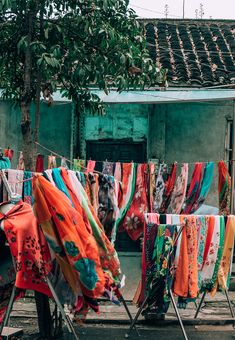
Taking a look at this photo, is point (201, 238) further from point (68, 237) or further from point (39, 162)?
point (39, 162)

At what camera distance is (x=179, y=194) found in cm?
1080

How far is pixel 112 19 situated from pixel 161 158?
4696mm

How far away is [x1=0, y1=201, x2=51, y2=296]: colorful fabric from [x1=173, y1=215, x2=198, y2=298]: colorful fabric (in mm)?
2129

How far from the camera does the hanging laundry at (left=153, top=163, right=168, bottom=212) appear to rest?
10.7 m

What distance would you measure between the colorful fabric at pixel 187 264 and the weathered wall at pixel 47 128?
17.2 ft

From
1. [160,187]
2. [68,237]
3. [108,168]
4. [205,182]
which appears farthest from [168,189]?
[68,237]

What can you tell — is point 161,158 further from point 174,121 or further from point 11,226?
point 11,226

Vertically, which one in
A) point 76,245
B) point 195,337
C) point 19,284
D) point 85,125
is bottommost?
point 195,337

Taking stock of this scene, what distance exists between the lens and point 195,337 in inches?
330

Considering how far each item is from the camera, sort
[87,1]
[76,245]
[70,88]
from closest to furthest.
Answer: [76,245] < [87,1] < [70,88]

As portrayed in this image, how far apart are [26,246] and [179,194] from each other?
5.01 meters

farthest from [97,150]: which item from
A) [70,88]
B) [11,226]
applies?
[11,226]

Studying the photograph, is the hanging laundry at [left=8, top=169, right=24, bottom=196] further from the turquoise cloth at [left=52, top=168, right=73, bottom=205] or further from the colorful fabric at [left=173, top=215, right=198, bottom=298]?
the colorful fabric at [left=173, top=215, right=198, bottom=298]

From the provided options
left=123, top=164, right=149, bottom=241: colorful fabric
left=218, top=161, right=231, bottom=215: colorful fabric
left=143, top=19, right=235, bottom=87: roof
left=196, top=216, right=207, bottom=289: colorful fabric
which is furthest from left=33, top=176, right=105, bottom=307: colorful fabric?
left=143, top=19, right=235, bottom=87: roof
